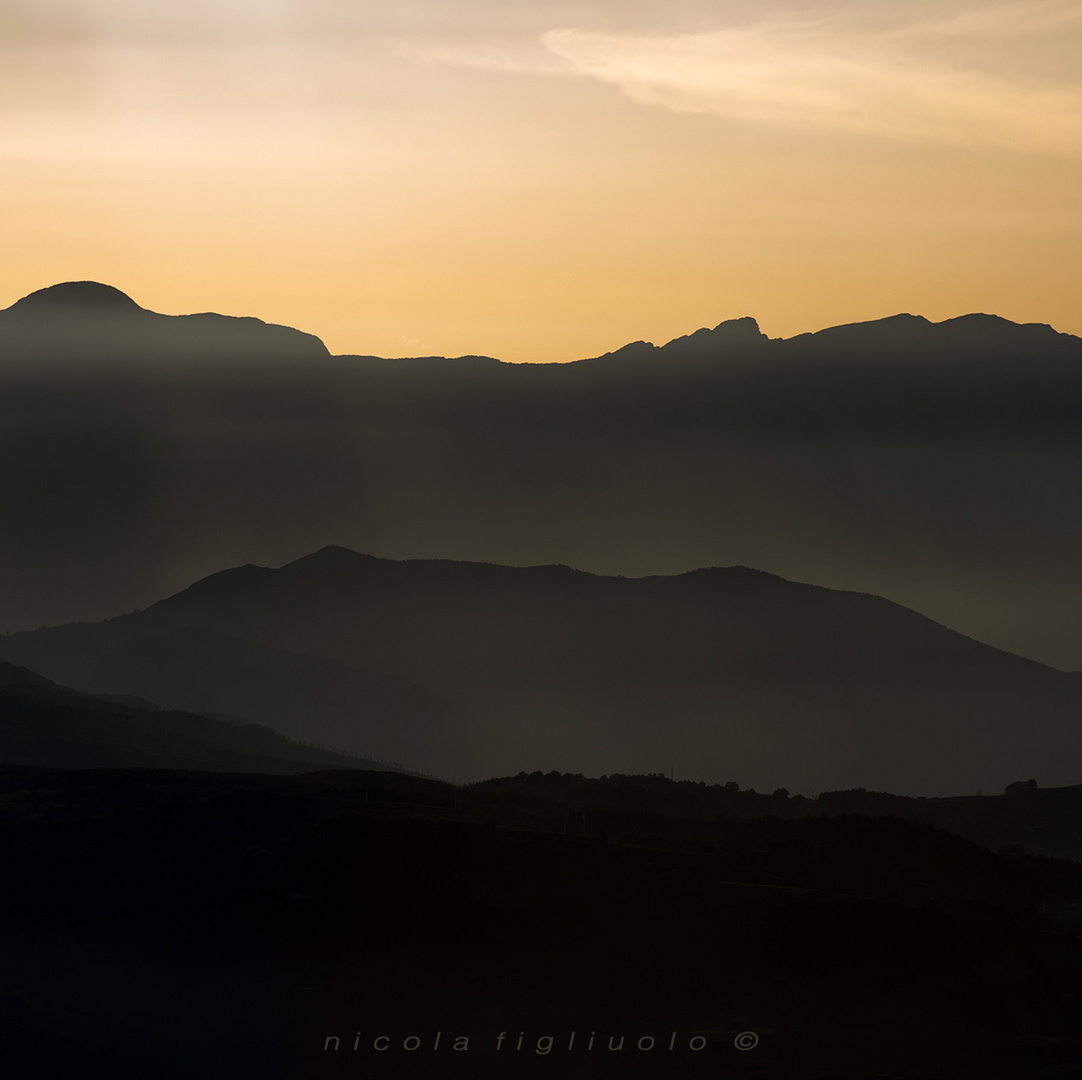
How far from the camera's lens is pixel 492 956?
5922 centimetres

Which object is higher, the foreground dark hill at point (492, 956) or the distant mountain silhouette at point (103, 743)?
the foreground dark hill at point (492, 956)

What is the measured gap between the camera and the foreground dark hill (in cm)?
5038

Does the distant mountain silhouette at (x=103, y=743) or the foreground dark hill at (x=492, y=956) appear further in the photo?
the distant mountain silhouette at (x=103, y=743)

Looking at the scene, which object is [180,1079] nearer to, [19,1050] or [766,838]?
[19,1050]

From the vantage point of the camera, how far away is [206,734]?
197000 mm

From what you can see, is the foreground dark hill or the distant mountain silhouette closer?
the foreground dark hill

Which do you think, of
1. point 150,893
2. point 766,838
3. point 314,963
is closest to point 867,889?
point 766,838

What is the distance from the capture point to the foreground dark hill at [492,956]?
5038 cm

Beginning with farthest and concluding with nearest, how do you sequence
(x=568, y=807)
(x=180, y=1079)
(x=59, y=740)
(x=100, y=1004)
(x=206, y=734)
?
(x=206, y=734) < (x=59, y=740) < (x=568, y=807) < (x=100, y=1004) < (x=180, y=1079)

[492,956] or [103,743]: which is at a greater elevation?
[492,956]

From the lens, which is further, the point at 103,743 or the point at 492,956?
the point at 103,743

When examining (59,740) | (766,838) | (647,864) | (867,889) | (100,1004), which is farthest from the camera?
(59,740)

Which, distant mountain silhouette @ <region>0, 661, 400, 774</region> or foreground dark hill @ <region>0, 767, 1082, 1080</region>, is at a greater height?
foreground dark hill @ <region>0, 767, 1082, 1080</region>

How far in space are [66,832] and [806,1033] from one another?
44849 millimetres
